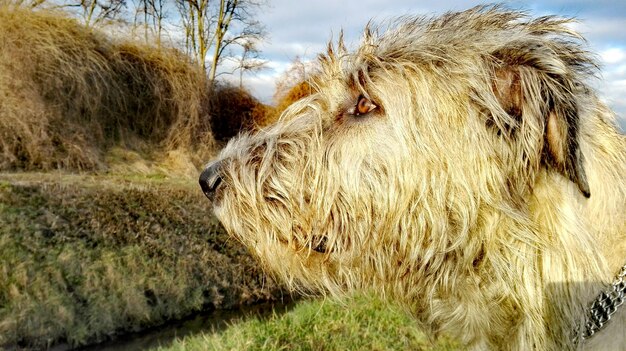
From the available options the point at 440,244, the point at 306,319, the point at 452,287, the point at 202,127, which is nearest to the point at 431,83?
the point at 440,244

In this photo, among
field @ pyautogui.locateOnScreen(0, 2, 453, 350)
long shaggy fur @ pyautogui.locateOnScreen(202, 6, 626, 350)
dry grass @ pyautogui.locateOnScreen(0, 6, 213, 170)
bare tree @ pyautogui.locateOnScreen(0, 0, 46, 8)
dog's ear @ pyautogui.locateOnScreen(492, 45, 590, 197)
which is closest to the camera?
dog's ear @ pyautogui.locateOnScreen(492, 45, 590, 197)

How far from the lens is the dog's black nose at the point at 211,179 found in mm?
2959

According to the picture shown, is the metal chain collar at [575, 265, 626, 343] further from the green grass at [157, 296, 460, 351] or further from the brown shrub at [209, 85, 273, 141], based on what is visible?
the brown shrub at [209, 85, 273, 141]

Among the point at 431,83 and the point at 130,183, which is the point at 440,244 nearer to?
the point at 431,83

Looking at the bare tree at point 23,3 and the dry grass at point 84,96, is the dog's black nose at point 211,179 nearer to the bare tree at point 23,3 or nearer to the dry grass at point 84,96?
the dry grass at point 84,96

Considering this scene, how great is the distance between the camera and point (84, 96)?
13.2m

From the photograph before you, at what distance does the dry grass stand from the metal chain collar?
403 inches

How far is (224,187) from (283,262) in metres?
0.49

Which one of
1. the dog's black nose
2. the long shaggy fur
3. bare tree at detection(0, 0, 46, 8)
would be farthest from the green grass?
bare tree at detection(0, 0, 46, 8)

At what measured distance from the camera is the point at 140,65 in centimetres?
1553

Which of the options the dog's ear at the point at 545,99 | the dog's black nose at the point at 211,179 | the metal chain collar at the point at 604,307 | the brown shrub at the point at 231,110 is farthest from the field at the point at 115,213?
the dog's ear at the point at 545,99

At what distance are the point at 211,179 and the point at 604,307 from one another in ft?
6.25

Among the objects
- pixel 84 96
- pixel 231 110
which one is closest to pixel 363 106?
pixel 84 96

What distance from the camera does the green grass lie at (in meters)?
4.74
